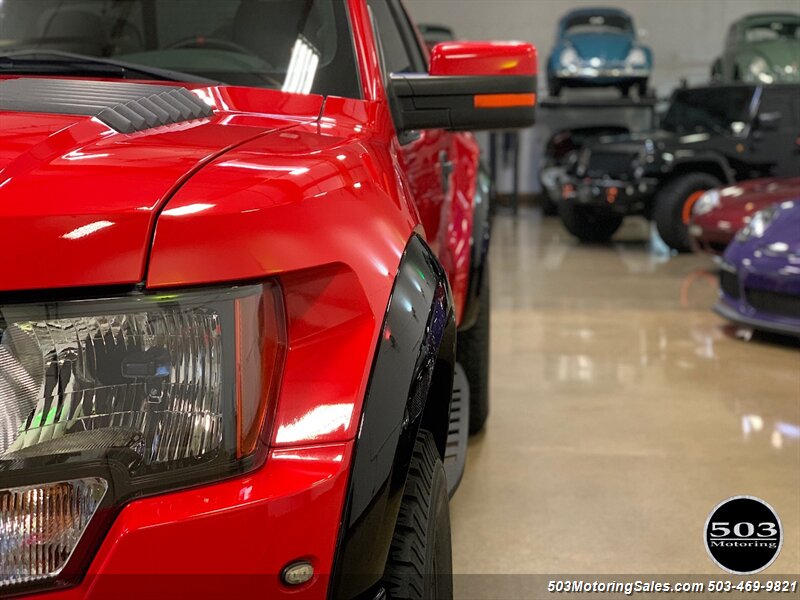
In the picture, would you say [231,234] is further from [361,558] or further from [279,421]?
[361,558]

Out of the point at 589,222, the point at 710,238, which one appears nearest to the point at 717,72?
the point at 589,222

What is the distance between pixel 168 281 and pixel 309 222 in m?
0.17

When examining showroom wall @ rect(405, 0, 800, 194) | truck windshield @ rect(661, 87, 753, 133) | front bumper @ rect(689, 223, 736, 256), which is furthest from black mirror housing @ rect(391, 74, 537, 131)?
showroom wall @ rect(405, 0, 800, 194)

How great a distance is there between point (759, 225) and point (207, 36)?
10.6 feet

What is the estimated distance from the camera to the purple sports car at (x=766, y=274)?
4.16 metres

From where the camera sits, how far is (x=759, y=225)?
453 centimetres

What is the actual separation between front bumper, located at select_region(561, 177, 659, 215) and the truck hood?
7081 millimetres

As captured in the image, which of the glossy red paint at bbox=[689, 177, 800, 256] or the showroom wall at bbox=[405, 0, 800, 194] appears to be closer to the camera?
the glossy red paint at bbox=[689, 177, 800, 256]

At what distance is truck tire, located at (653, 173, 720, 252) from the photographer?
7844 mm

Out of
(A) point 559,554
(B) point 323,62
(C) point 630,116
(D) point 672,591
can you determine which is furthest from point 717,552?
(C) point 630,116

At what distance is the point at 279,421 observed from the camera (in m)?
0.96

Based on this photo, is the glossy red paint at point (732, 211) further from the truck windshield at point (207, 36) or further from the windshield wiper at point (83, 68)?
the windshield wiper at point (83, 68)

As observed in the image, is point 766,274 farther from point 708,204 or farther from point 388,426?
point 388,426

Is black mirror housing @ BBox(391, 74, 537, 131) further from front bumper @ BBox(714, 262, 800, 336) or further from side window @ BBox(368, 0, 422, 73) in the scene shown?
front bumper @ BBox(714, 262, 800, 336)
